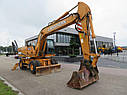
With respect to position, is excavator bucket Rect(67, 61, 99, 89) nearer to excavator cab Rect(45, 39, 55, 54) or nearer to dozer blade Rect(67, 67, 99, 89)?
dozer blade Rect(67, 67, 99, 89)

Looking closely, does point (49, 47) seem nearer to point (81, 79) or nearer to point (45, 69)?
point (45, 69)

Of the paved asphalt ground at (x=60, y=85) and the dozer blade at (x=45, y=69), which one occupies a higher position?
the dozer blade at (x=45, y=69)

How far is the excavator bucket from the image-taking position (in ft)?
13.2

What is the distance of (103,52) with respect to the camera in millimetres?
33156

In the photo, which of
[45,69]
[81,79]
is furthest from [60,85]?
[45,69]

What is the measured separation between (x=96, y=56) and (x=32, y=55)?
5315 millimetres

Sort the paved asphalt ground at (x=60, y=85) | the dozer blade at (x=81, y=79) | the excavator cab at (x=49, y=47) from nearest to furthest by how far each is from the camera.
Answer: the paved asphalt ground at (x=60, y=85), the dozer blade at (x=81, y=79), the excavator cab at (x=49, y=47)

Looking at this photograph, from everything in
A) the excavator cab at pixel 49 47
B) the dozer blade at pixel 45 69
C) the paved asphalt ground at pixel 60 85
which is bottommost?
the paved asphalt ground at pixel 60 85

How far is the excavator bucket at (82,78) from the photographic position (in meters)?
4.01

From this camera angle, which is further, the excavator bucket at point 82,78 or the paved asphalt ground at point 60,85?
the excavator bucket at point 82,78

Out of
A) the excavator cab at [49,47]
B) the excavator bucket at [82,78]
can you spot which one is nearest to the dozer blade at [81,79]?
the excavator bucket at [82,78]

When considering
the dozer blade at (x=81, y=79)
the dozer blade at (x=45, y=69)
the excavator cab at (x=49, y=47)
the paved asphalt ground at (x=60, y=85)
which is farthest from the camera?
the excavator cab at (x=49, y=47)

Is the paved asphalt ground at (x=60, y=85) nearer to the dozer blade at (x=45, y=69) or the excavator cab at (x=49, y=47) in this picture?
the dozer blade at (x=45, y=69)

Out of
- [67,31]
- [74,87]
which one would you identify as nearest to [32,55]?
[74,87]
